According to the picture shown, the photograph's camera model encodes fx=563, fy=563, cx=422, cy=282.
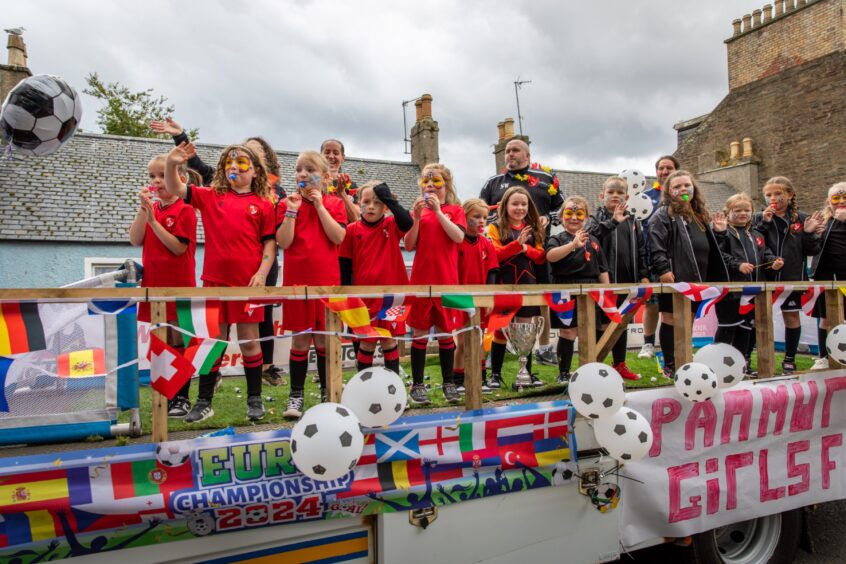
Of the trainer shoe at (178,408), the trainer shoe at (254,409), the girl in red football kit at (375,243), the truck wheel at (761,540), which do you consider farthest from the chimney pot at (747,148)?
the trainer shoe at (178,408)

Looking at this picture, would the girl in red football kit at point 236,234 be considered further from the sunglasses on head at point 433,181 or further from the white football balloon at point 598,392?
the white football balloon at point 598,392

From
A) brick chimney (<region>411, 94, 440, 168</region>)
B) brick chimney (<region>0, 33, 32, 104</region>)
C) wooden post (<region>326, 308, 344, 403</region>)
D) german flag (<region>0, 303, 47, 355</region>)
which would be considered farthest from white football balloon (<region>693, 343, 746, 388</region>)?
brick chimney (<region>0, 33, 32, 104</region>)

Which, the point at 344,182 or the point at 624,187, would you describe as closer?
the point at 344,182

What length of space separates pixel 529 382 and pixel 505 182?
210 centimetres

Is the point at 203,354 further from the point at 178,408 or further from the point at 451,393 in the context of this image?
the point at 451,393

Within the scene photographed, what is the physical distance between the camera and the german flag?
217 centimetres

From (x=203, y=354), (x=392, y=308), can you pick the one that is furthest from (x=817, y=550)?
(x=203, y=354)

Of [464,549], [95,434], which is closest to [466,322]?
[464,549]

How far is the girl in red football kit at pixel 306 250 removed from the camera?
11.5 ft

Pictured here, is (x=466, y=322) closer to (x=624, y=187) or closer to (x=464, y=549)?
(x=464, y=549)

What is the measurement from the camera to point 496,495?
2.89 m

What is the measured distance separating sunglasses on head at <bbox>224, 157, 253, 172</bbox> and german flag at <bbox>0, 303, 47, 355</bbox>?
1677 mm

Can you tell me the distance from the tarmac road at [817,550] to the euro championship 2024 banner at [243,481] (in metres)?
1.81

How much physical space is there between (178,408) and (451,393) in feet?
5.69
